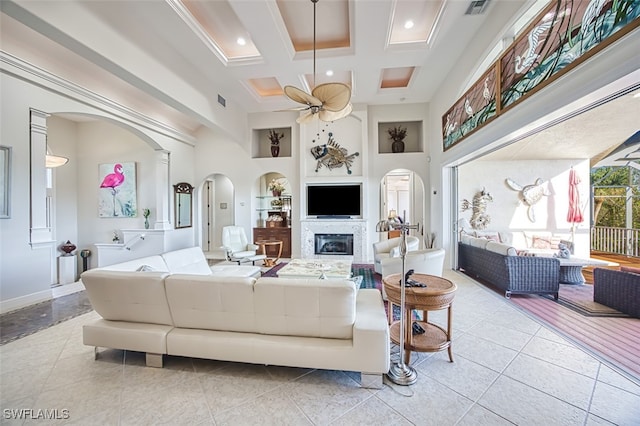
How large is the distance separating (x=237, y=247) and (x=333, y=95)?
4.01m

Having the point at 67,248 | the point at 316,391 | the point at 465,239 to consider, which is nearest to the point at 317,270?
the point at 316,391

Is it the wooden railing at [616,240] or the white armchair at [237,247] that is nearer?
the white armchair at [237,247]

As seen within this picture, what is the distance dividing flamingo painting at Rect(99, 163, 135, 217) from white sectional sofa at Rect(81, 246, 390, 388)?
4.70m

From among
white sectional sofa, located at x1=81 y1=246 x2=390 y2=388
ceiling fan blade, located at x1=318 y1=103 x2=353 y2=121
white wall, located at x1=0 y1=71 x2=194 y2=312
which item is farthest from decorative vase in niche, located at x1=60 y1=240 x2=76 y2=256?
ceiling fan blade, located at x1=318 y1=103 x2=353 y2=121

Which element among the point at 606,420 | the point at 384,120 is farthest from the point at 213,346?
the point at 384,120

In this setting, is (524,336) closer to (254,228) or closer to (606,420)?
(606,420)

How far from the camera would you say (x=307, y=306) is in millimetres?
1880

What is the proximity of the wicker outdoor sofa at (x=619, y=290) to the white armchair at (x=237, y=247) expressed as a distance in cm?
552

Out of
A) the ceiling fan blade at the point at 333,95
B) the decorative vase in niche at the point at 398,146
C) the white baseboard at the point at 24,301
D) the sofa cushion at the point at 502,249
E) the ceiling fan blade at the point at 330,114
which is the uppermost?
the decorative vase in niche at the point at 398,146

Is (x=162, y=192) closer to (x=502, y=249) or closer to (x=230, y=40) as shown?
(x=230, y=40)

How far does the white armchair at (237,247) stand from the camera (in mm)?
5371

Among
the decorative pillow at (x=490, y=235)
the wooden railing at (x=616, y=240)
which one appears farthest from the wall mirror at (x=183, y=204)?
the wooden railing at (x=616, y=240)

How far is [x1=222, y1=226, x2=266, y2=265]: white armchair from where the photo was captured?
537cm

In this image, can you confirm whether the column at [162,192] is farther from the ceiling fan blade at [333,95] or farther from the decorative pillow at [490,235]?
the decorative pillow at [490,235]
